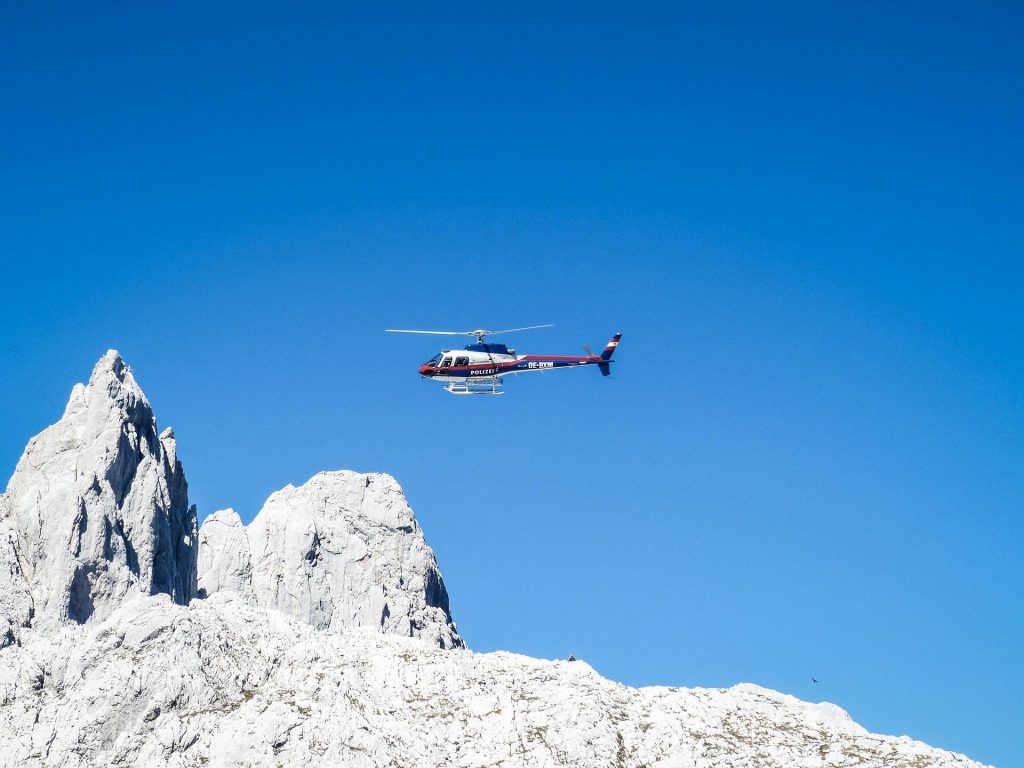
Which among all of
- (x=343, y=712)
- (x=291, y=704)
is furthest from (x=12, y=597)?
(x=343, y=712)

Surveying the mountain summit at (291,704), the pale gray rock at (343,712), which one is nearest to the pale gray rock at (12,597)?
the mountain summit at (291,704)

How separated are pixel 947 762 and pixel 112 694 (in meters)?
88.3

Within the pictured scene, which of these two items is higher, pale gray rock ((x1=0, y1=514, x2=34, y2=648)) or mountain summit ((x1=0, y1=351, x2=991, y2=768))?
pale gray rock ((x1=0, y1=514, x2=34, y2=648))

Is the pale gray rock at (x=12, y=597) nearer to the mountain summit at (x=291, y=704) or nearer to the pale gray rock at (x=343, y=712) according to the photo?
the mountain summit at (x=291, y=704)

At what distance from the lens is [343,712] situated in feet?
593

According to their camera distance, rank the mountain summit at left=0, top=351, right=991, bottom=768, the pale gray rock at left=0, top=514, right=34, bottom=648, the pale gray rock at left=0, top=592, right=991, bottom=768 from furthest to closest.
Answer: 1. the pale gray rock at left=0, top=514, right=34, bottom=648
2. the mountain summit at left=0, top=351, right=991, bottom=768
3. the pale gray rock at left=0, top=592, right=991, bottom=768

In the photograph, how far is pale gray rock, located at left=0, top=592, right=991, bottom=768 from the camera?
17638cm

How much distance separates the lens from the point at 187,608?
195 metres

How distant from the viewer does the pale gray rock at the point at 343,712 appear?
6944 inches

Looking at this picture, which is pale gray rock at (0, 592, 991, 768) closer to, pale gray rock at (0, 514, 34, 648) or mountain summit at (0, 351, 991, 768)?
mountain summit at (0, 351, 991, 768)

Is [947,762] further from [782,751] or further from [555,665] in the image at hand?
[555,665]

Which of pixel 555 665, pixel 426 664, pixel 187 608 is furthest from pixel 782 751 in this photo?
pixel 187 608

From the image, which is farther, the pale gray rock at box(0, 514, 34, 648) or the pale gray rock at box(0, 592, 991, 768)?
the pale gray rock at box(0, 514, 34, 648)

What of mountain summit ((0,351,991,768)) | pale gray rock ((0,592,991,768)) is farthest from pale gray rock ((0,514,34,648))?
pale gray rock ((0,592,991,768))
